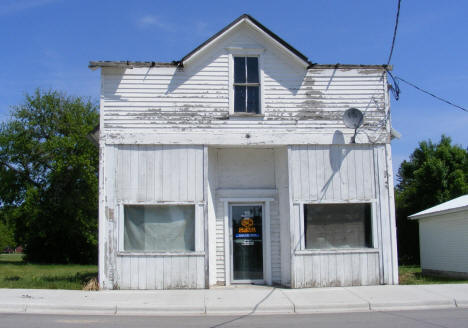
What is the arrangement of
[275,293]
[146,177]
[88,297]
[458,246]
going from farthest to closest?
[458,246], [146,177], [275,293], [88,297]

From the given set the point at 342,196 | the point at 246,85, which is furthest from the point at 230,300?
the point at 246,85

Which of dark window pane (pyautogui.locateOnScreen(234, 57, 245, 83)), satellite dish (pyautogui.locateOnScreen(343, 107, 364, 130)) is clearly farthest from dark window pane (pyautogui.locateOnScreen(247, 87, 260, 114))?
satellite dish (pyautogui.locateOnScreen(343, 107, 364, 130))

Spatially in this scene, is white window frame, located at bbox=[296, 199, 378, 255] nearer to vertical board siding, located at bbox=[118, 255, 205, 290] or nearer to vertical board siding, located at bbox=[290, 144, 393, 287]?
vertical board siding, located at bbox=[290, 144, 393, 287]

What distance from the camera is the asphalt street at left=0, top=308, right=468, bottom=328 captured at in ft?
26.0

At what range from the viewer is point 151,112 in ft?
40.4

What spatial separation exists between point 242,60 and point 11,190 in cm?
2627

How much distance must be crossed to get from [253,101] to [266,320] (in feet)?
19.7

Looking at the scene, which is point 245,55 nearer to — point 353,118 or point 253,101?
Answer: point 253,101

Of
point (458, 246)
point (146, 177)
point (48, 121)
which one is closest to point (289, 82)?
point (146, 177)

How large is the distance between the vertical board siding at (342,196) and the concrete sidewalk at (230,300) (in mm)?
524

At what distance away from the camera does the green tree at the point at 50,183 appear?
3256cm

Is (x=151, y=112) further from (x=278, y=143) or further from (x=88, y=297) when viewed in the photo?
(x=88, y=297)

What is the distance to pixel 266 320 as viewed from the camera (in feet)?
27.9

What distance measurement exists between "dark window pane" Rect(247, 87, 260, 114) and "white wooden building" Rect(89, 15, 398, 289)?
37mm
